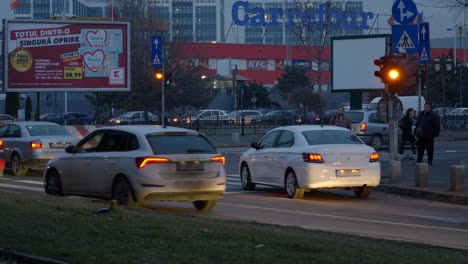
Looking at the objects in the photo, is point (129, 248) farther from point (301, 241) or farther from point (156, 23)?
point (156, 23)

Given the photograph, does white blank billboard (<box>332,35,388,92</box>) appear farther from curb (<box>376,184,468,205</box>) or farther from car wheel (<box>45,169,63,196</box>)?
car wheel (<box>45,169,63,196</box>)

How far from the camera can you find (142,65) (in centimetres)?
6062

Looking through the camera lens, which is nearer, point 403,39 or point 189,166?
point 189,166

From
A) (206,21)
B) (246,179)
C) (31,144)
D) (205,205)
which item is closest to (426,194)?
(246,179)

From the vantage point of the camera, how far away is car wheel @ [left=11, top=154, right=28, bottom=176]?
24031mm

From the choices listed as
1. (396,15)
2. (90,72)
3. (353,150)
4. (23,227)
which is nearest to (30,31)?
(90,72)

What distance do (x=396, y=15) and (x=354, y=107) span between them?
21.8 meters

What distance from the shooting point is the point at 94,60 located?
4400cm

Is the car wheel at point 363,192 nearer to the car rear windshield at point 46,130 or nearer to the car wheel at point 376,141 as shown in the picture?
the car rear windshield at point 46,130

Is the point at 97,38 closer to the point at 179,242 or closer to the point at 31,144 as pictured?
the point at 31,144

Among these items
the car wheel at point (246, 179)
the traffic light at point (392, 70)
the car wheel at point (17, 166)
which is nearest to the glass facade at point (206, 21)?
the car wheel at point (17, 166)

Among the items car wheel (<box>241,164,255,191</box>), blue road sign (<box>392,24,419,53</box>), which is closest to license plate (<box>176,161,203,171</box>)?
car wheel (<box>241,164,255,191</box>)

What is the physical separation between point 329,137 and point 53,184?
19.4ft

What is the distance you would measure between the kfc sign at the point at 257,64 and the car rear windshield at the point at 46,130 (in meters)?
69.2
